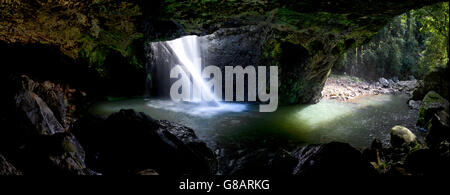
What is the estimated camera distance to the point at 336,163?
389 cm

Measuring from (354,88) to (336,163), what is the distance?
16885 millimetres

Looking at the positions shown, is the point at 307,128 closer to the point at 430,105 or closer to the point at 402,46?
the point at 430,105

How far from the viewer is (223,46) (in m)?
14.6

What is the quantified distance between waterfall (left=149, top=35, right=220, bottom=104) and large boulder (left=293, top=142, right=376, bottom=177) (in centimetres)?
1071

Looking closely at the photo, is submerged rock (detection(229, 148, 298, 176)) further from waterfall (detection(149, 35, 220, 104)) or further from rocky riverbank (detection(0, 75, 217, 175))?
waterfall (detection(149, 35, 220, 104))

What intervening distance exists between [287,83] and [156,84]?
25.8 feet

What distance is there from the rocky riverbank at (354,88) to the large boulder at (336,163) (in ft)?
39.1

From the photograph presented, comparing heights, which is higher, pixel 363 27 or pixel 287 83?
pixel 363 27

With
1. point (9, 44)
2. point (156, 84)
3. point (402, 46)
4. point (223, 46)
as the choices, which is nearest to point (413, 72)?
point (402, 46)

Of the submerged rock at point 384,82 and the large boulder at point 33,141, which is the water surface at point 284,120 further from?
the submerged rock at point 384,82

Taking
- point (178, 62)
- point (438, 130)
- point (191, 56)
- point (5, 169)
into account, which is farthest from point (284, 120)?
point (5, 169)

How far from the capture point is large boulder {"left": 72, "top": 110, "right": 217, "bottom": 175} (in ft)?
15.0

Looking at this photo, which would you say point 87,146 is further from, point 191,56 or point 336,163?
point 191,56

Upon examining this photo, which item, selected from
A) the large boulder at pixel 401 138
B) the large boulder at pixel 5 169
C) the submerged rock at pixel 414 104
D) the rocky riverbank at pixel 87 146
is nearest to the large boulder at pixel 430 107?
the large boulder at pixel 401 138
